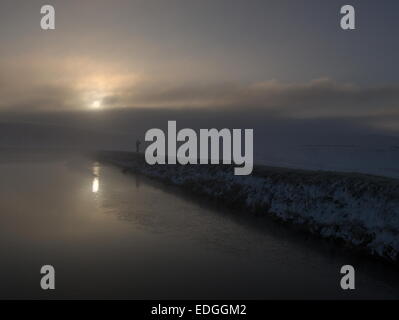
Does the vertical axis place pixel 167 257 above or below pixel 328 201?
below

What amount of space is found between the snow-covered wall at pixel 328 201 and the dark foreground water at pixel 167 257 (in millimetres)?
1250

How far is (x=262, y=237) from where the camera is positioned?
1845 centimetres

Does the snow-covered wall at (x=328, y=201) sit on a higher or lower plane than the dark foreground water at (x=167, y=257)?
higher

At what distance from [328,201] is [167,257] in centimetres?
1198

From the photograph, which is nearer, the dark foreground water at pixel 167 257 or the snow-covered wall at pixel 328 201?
the dark foreground water at pixel 167 257

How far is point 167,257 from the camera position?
47.9 feet

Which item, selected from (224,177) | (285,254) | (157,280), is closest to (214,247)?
(285,254)

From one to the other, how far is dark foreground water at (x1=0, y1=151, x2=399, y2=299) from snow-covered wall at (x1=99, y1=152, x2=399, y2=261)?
4.10 feet

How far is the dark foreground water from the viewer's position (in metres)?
11.6

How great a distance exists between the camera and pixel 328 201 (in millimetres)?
21516

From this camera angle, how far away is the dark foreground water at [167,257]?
11.6 m

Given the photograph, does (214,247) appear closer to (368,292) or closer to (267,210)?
(368,292)

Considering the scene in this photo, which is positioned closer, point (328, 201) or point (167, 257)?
point (167, 257)
